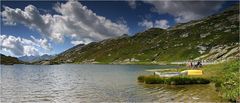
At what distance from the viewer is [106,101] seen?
130 feet

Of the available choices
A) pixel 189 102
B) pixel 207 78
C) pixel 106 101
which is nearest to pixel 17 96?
pixel 106 101

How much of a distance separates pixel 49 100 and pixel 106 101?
296 inches

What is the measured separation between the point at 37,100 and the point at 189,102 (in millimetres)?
18794

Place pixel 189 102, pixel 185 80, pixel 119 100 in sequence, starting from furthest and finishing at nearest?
pixel 185 80
pixel 119 100
pixel 189 102

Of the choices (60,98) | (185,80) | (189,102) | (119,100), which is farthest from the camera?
(185,80)

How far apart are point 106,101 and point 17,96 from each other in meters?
13.8

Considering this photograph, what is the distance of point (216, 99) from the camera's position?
38.4 meters

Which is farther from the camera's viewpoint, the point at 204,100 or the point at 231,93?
the point at 204,100

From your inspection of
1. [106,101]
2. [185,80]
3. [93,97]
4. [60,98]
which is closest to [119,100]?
[106,101]

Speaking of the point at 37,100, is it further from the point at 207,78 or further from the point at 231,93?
the point at 207,78

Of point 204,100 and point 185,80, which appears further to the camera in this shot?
point 185,80

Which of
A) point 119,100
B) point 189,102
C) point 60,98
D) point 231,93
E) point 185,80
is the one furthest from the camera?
point 185,80

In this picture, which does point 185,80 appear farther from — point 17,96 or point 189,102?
point 17,96

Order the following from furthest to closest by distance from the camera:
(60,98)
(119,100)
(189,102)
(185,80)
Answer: (185,80), (60,98), (119,100), (189,102)
